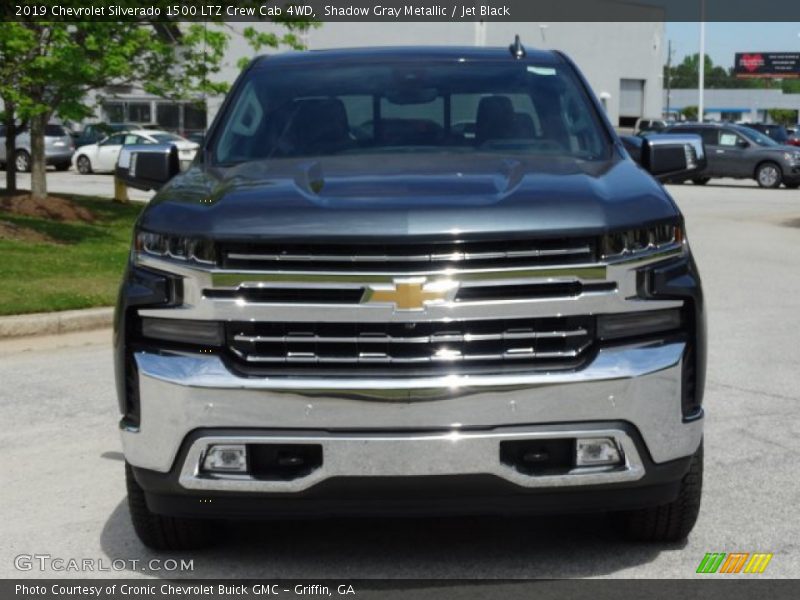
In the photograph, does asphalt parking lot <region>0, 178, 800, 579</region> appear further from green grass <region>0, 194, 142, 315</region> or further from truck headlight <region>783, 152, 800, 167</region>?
truck headlight <region>783, 152, 800, 167</region>

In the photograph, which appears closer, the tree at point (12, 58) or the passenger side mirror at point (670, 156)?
the passenger side mirror at point (670, 156)

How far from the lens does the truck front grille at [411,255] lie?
14.6ft

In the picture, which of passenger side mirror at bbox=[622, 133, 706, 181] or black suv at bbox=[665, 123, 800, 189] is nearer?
passenger side mirror at bbox=[622, 133, 706, 181]

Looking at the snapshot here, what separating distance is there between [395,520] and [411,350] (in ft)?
4.33

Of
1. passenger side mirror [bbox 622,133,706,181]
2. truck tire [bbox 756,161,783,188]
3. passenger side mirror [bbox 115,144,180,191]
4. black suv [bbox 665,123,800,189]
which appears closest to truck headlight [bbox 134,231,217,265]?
passenger side mirror [bbox 115,144,180,191]

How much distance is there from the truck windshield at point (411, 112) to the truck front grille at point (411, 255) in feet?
4.05

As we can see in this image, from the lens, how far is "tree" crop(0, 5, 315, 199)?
655 inches

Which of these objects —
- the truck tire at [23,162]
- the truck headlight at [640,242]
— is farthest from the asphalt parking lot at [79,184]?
the truck headlight at [640,242]

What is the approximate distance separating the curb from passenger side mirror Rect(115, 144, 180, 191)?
4678 millimetres

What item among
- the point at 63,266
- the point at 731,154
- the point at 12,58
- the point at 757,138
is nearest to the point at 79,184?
the point at 731,154

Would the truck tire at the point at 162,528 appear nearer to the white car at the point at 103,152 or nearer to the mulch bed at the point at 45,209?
the mulch bed at the point at 45,209

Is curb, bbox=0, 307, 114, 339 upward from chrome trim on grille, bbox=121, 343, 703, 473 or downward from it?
downward

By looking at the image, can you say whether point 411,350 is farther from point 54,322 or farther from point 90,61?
point 90,61

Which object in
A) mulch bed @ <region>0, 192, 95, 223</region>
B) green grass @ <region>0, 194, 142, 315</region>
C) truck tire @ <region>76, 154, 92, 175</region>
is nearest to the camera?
green grass @ <region>0, 194, 142, 315</region>
